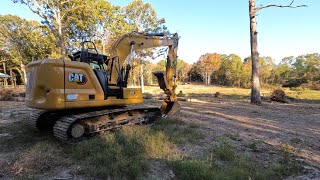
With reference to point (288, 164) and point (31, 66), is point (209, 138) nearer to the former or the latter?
point (288, 164)

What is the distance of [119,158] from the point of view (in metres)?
4.30

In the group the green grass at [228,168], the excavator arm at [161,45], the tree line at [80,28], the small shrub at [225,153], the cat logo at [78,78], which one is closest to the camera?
the green grass at [228,168]

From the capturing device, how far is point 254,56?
15156 millimetres

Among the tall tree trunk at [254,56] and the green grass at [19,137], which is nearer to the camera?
the green grass at [19,137]

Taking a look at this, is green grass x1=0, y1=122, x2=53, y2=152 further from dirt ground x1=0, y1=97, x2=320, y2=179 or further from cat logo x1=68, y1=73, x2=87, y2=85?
cat logo x1=68, y1=73, x2=87, y2=85

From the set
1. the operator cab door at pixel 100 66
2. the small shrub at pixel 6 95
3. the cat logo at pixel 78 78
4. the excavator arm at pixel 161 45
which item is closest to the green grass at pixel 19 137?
the cat logo at pixel 78 78

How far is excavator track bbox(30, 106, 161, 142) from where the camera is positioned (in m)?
5.66

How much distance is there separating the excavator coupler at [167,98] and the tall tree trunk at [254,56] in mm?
7885

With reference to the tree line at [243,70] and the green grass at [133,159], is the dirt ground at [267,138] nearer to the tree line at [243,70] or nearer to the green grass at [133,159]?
the green grass at [133,159]

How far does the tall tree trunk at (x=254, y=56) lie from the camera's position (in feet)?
48.8

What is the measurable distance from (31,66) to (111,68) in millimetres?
2275

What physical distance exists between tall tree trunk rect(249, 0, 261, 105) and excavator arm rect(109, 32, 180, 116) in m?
7.84

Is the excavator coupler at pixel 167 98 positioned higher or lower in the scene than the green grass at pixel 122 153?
higher

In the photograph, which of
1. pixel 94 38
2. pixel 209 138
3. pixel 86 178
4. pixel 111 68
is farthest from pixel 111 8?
pixel 86 178
